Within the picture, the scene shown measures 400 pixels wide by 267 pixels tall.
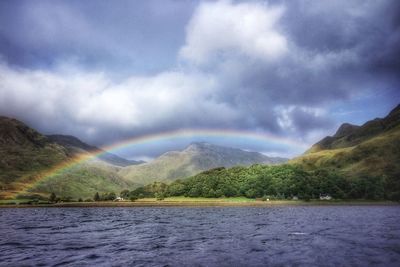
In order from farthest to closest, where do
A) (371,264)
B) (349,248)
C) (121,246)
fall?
1. (121,246)
2. (349,248)
3. (371,264)

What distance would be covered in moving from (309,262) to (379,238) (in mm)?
29850

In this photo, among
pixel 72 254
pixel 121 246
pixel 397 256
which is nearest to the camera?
pixel 397 256

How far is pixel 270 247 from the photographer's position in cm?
5416

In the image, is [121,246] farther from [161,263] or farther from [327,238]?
[327,238]

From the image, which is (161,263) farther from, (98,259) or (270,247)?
(270,247)

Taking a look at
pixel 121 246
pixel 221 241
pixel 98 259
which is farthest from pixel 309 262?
pixel 121 246

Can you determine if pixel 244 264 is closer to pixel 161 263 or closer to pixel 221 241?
pixel 161 263

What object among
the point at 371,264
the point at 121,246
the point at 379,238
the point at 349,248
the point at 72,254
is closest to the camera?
the point at 371,264

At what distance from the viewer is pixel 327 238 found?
65125 millimetres

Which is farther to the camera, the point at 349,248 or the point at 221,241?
the point at 221,241

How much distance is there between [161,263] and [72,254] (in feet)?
50.5

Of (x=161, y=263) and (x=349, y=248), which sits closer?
(x=161, y=263)

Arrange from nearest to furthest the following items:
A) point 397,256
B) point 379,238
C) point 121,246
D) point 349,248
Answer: point 397,256, point 349,248, point 121,246, point 379,238

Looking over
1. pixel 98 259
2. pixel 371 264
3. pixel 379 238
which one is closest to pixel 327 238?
pixel 379 238
